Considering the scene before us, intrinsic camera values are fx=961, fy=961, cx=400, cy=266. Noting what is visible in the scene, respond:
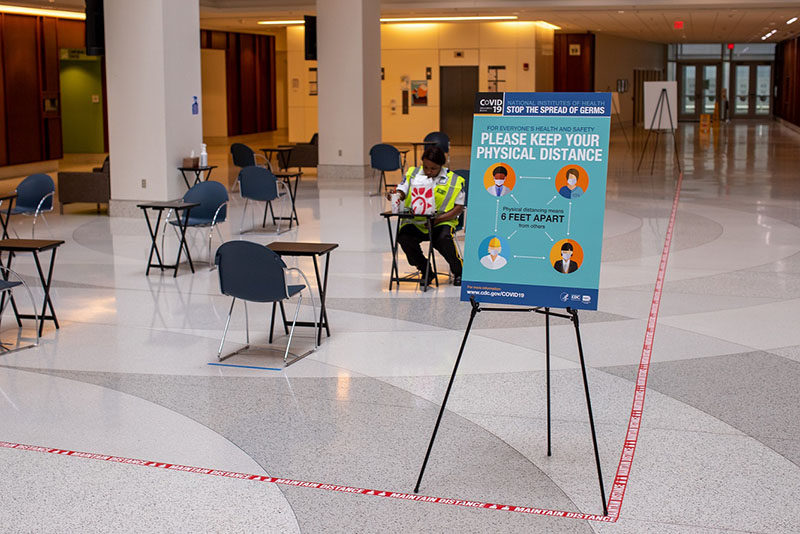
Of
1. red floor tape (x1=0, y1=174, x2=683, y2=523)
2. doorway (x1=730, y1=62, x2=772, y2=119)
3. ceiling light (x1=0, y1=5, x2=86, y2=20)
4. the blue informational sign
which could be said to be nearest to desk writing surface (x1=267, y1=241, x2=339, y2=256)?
red floor tape (x1=0, y1=174, x2=683, y2=523)

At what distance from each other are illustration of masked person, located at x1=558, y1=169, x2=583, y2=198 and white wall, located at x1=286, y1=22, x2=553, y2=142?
2218 cm

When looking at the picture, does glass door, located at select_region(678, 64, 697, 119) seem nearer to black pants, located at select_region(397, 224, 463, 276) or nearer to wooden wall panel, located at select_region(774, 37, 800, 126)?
wooden wall panel, located at select_region(774, 37, 800, 126)

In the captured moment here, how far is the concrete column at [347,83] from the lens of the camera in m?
17.5

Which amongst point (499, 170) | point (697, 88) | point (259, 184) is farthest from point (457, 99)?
point (499, 170)

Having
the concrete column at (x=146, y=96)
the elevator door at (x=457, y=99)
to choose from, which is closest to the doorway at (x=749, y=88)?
the elevator door at (x=457, y=99)

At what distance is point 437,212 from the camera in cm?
825

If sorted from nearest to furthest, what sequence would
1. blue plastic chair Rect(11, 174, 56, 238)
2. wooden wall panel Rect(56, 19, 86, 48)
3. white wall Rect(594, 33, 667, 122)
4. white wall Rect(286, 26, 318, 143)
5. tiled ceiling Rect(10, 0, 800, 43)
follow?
blue plastic chair Rect(11, 174, 56, 238) → tiled ceiling Rect(10, 0, 800, 43) → wooden wall panel Rect(56, 19, 86, 48) → white wall Rect(286, 26, 318, 143) → white wall Rect(594, 33, 667, 122)

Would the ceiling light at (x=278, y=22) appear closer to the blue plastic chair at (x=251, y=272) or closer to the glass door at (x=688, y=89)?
the blue plastic chair at (x=251, y=272)

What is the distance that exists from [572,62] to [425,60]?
6.96 m

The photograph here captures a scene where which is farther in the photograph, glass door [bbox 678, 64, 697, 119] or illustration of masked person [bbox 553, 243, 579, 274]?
glass door [bbox 678, 64, 697, 119]

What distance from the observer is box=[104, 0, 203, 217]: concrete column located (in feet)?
40.9

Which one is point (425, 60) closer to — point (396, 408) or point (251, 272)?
point (251, 272)

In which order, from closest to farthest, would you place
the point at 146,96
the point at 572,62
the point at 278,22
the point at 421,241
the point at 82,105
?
the point at 421,241
the point at 146,96
the point at 82,105
the point at 278,22
the point at 572,62

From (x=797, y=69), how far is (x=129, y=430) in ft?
112
